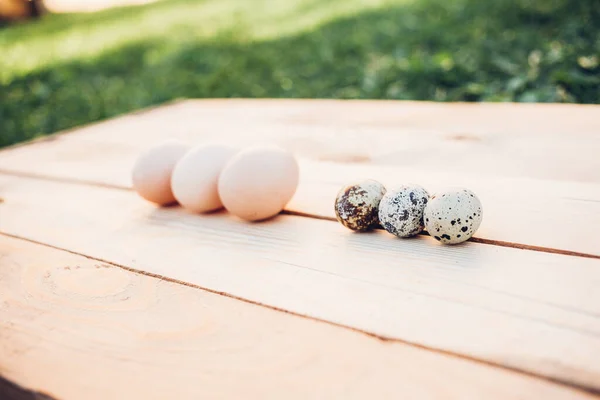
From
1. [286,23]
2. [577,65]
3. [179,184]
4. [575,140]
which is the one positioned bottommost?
[179,184]

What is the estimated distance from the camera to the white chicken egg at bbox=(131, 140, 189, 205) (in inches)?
53.4

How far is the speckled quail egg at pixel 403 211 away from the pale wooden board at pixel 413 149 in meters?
0.12

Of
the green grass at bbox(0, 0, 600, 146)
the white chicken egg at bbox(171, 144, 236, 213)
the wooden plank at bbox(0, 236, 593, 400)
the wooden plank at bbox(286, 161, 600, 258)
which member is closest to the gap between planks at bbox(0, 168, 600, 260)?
the wooden plank at bbox(286, 161, 600, 258)

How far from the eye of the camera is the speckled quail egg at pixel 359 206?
1.11 metres

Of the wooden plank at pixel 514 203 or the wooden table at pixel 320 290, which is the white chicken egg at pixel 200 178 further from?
the wooden plank at pixel 514 203

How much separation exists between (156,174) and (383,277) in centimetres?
66

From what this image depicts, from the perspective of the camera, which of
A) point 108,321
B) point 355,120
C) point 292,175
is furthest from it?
point 355,120

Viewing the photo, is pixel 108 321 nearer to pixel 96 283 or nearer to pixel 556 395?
pixel 96 283

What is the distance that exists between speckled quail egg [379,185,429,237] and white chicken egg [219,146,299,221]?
0.78ft

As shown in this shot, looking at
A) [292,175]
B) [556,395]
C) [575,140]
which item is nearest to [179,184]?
[292,175]

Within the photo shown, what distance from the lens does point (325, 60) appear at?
14.2 ft

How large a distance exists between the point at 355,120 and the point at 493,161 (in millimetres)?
679

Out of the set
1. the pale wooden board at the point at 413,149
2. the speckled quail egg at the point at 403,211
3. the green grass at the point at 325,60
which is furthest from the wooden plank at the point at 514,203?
the green grass at the point at 325,60

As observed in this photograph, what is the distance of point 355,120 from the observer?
80.4 inches
